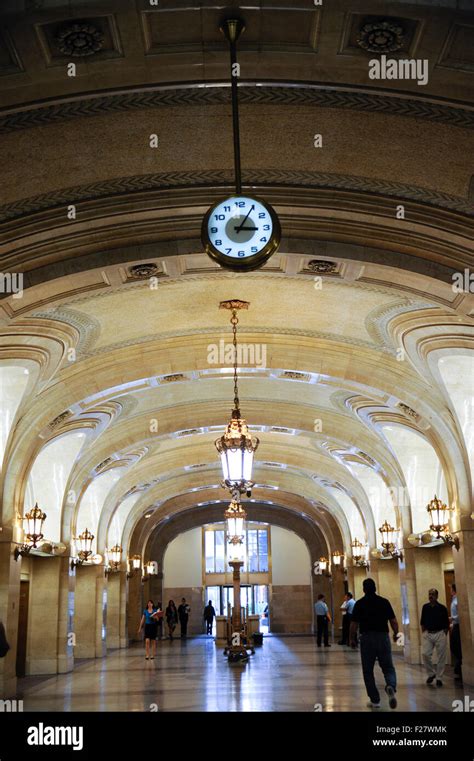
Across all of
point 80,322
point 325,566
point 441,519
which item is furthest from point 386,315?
point 325,566

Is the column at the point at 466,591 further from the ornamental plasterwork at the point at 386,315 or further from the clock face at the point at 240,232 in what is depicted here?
the clock face at the point at 240,232

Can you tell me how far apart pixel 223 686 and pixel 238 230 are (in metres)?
8.61

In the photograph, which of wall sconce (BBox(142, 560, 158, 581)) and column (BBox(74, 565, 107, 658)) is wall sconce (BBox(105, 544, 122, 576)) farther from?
wall sconce (BBox(142, 560, 158, 581))

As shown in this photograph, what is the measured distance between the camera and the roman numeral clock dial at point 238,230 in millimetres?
5660

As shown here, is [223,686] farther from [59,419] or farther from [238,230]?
[238,230]

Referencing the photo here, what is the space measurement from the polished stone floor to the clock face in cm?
576

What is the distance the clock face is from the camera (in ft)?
18.6

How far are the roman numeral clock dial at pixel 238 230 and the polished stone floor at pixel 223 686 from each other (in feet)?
18.9

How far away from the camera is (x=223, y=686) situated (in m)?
12.1

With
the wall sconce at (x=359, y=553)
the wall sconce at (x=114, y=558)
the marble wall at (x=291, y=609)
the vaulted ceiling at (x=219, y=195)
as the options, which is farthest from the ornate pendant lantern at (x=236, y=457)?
the marble wall at (x=291, y=609)

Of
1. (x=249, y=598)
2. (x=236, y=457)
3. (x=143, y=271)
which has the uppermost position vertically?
(x=143, y=271)

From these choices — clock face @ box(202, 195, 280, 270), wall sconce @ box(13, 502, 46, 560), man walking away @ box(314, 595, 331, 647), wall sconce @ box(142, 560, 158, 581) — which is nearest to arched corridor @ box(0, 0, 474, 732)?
clock face @ box(202, 195, 280, 270)
